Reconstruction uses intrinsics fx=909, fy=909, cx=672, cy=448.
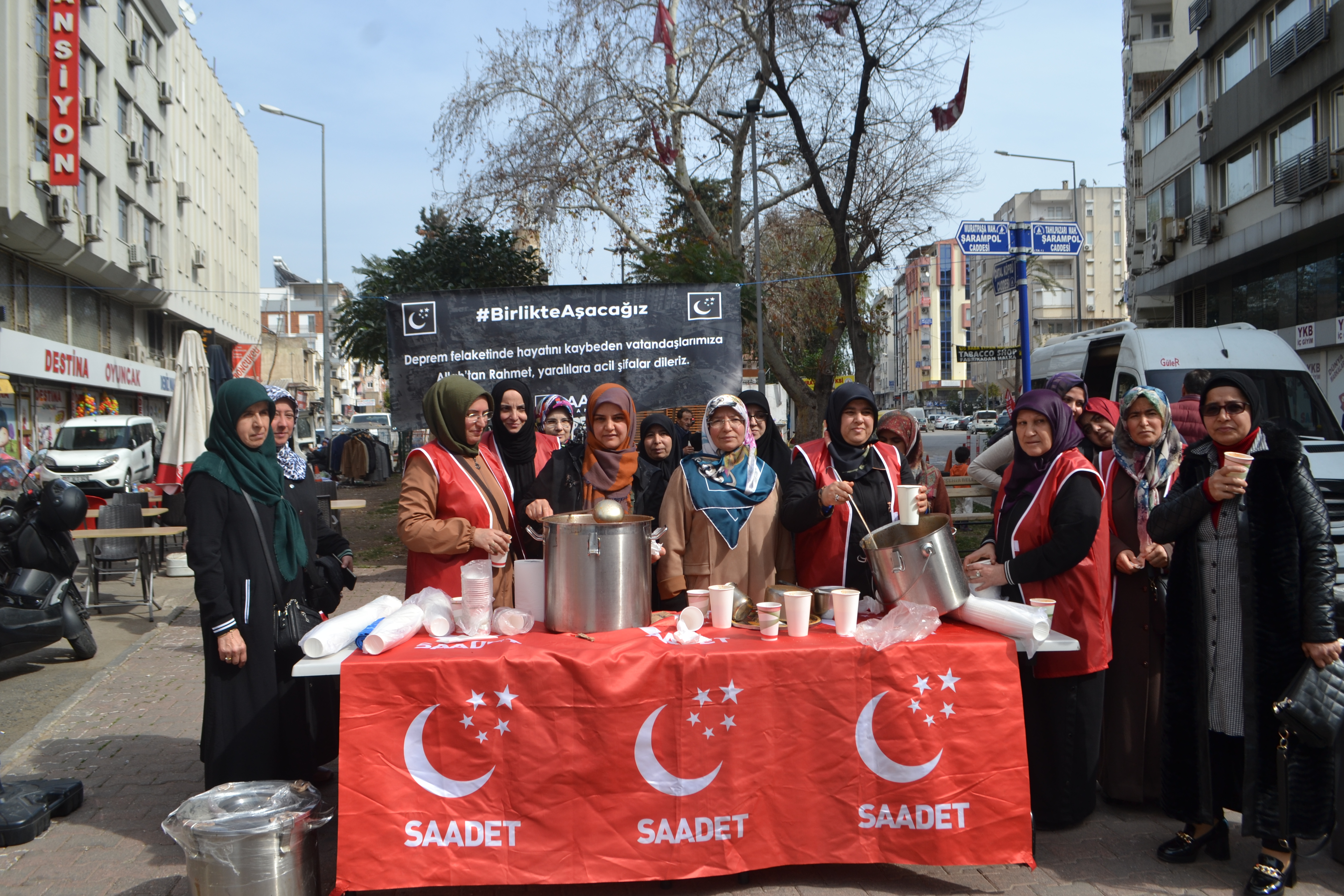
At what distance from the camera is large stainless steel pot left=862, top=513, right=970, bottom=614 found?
3.38 metres

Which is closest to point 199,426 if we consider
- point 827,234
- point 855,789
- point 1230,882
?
point 855,789

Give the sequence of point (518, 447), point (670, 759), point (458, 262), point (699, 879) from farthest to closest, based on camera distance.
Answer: point (458, 262) < point (518, 447) < point (699, 879) < point (670, 759)

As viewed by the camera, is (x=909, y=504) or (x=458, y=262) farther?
(x=458, y=262)

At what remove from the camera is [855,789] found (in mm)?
3330

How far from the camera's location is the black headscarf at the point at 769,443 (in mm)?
5777

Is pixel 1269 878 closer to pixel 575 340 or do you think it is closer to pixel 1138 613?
pixel 1138 613

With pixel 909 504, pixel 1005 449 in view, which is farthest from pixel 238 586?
pixel 1005 449

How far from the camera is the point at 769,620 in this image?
3.38m

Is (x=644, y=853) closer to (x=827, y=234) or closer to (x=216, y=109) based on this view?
(x=827, y=234)

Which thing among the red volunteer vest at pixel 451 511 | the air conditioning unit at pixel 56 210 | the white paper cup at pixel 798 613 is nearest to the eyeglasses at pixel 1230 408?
the white paper cup at pixel 798 613

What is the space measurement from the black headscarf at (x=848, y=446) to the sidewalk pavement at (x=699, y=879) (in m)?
1.62

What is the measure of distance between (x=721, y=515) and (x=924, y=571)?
0.95 meters

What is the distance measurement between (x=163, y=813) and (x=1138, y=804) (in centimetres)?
450

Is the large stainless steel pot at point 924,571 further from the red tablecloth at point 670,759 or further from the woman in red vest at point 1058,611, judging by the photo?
the woman in red vest at point 1058,611
